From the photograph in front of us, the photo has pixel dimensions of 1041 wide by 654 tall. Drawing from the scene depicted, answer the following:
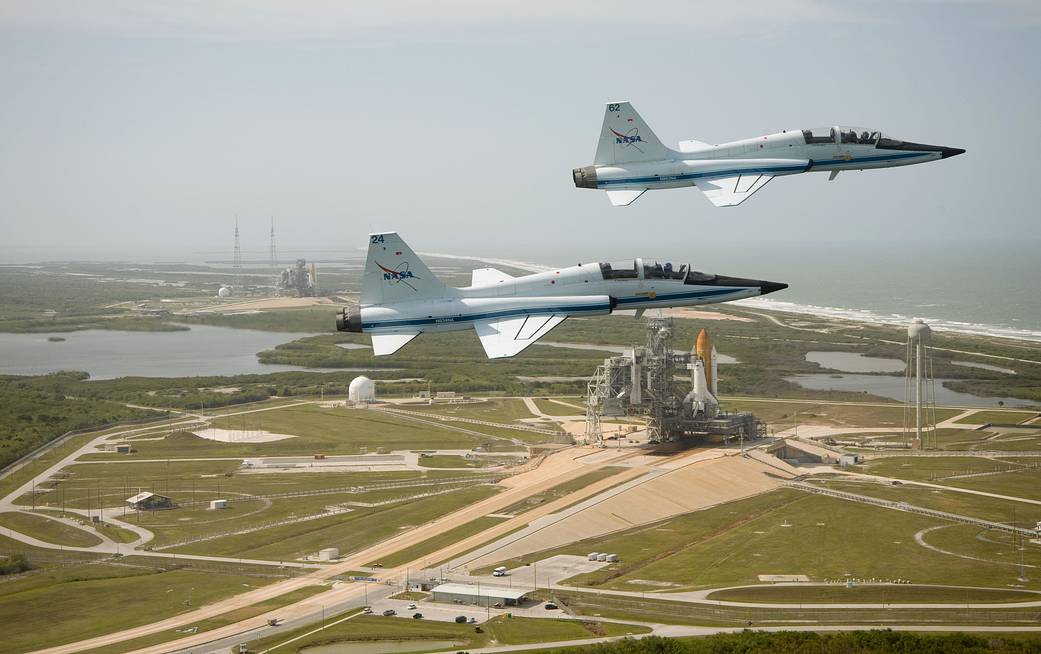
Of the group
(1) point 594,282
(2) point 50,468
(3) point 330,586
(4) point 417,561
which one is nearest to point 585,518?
(4) point 417,561

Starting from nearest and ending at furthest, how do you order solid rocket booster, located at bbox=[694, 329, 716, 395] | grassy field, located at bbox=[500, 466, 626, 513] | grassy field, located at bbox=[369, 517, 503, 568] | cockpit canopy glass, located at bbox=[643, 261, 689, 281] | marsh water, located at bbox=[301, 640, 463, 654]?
cockpit canopy glass, located at bbox=[643, 261, 689, 281], marsh water, located at bbox=[301, 640, 463, 654], grassy field, located at bbox=[369, 517, 503, 568], grassy field, located at bbox=[500, 466, 626, 513], solid rocket booster, located at bbox=[694, 329, 716, 395]

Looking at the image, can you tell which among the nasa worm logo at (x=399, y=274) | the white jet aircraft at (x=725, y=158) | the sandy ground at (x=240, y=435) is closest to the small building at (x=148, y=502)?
the sandy ground at (x=240, y=435)

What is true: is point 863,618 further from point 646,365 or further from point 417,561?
point 646,365

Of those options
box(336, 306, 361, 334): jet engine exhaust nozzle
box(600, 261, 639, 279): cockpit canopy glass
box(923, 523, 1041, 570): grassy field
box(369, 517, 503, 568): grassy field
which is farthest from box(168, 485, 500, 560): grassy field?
box(336, 306, 361, 334): jet engine exhaust nozzle

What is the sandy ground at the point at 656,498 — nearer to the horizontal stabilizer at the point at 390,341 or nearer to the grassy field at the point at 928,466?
the grassy field at the point at 928,466

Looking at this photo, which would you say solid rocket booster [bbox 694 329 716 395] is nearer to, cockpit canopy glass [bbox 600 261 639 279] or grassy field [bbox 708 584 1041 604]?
grassy field [bbox 708 584 1041 604]

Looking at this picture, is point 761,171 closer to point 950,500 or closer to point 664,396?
point 950,500

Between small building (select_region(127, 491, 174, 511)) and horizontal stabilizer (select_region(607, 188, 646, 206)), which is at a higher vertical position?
horizontal stabilizer (select_region(607, 188, 646, 206))

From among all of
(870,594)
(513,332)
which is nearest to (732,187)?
(513,332)
